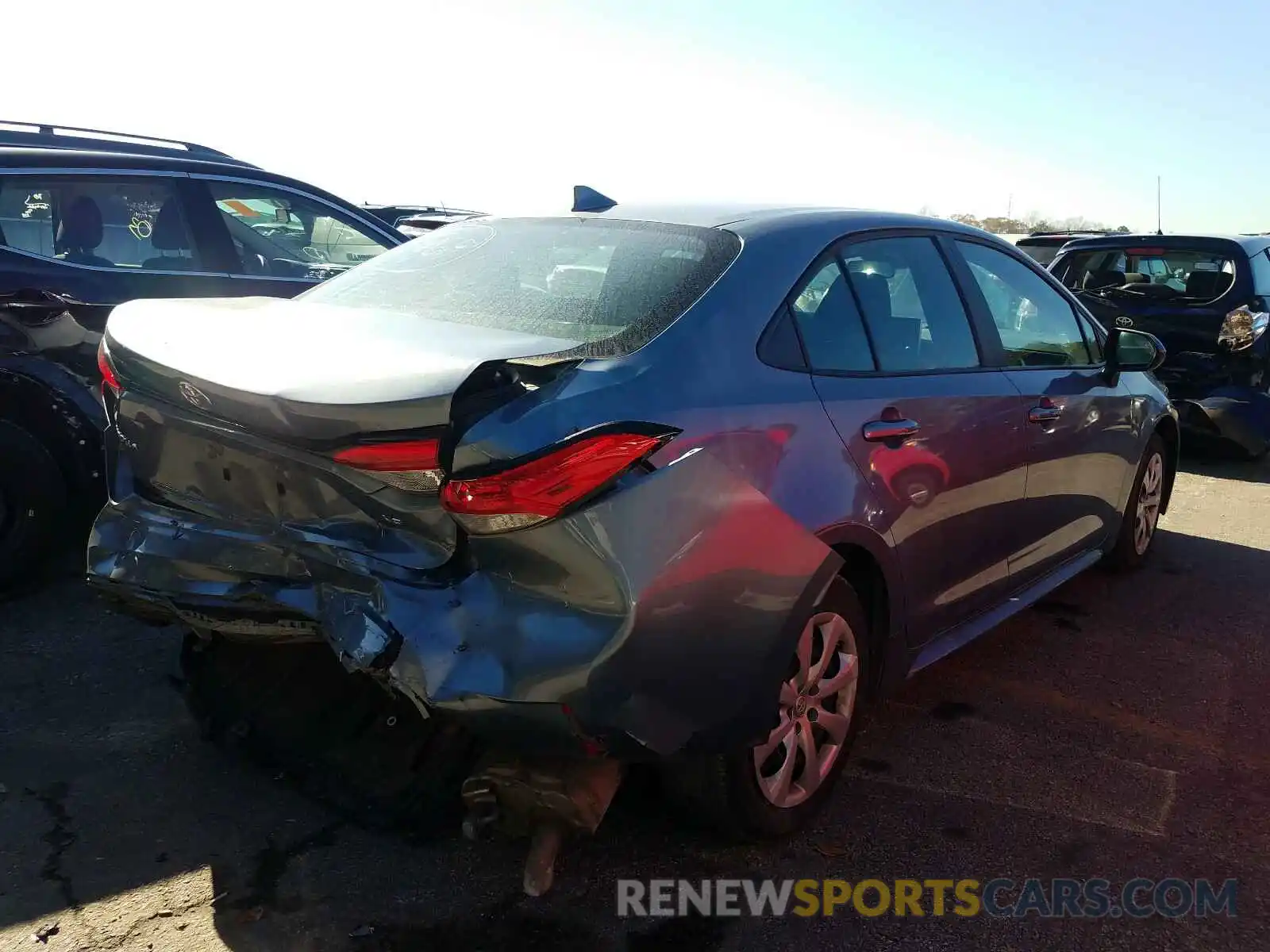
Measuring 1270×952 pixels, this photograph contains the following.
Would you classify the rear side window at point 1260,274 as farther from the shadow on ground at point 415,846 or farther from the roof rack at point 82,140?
the roof rack at point 82,140

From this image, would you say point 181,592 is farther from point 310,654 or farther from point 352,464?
point 352,464

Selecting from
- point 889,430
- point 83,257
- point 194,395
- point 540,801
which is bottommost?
point 540,801

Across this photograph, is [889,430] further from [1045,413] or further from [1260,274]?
[1260,274]

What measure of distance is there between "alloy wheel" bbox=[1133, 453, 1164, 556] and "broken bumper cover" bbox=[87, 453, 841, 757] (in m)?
3.38

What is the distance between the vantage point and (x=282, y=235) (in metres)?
5.79

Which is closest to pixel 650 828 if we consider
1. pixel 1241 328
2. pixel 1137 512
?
pixel 1137 512

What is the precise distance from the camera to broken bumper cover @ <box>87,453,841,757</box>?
232 cm

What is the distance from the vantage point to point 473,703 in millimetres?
2334

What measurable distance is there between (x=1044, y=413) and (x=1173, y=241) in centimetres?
529

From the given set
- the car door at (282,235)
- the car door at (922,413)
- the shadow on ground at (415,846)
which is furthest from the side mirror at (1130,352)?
the car door at (282,235)

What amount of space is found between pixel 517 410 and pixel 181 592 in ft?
3.44

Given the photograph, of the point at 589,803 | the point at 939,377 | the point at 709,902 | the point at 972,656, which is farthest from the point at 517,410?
the point at 972,656

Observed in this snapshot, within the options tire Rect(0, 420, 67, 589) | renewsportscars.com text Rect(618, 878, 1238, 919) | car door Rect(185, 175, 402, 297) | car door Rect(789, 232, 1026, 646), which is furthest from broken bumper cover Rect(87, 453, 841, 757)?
car door Rect(185, 175, 402, 297)

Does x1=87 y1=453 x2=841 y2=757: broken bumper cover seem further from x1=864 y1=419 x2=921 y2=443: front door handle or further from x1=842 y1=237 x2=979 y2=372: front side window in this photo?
x1=842 y1=237 x2=979 y2=372: front side window
